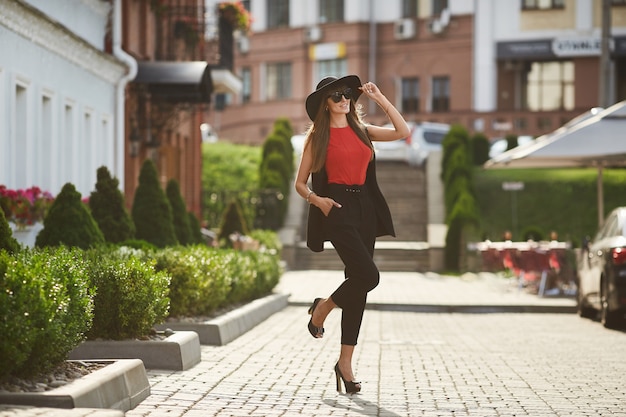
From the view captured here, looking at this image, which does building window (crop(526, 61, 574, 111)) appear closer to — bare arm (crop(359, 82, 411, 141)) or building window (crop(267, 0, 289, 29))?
building window (crop(267, 0, 289, 29))

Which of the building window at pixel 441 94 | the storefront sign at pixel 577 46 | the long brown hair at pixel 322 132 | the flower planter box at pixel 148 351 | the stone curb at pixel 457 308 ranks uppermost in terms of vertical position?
the storefront sign at pixel 577 46

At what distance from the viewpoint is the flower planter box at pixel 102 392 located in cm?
764

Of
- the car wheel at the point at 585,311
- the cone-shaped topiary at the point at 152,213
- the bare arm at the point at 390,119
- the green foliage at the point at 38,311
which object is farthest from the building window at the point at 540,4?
the green foliage at the point at 38,311

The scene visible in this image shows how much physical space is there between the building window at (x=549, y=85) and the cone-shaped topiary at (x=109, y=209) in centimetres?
4545

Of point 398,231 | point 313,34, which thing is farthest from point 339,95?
point 313,34

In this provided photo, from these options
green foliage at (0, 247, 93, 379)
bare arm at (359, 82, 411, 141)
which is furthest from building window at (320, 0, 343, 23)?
green foliage at (0, 247, 93, 379)

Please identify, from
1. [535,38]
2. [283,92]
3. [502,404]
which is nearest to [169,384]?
[502,404]

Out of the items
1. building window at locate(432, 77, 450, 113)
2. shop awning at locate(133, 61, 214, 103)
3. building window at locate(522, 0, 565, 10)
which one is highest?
building window at locate(522, 0, 565, 10)

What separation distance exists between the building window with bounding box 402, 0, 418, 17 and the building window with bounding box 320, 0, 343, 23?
2.77 meters

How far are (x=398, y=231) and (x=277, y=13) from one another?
2989 centimetres

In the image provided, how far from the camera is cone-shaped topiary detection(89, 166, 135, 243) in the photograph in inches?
669

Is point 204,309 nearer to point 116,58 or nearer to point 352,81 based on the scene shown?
point 352,81

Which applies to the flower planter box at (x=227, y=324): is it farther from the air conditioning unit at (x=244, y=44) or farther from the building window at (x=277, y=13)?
the air conditioning unit at (x=244, y=44)

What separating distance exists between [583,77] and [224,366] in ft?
165
